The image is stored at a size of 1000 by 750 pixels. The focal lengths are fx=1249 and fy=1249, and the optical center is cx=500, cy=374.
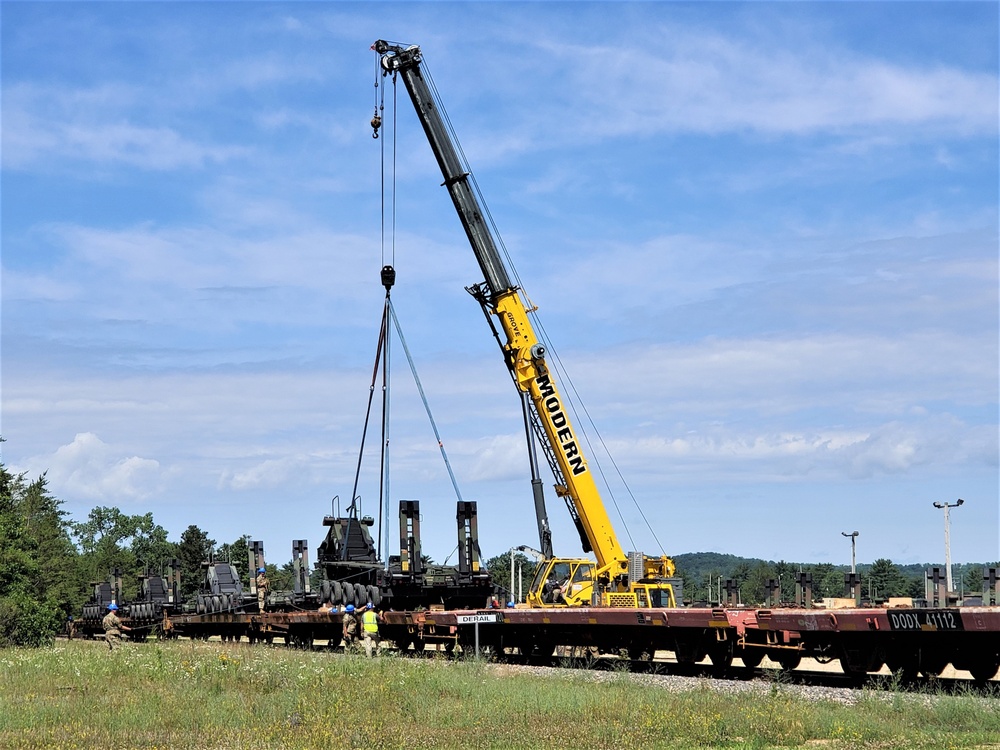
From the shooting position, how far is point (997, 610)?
60.3 feet

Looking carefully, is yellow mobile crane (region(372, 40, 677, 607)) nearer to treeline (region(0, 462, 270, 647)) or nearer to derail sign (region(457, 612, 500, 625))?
derail sign (region(457, 612, 500, 625))

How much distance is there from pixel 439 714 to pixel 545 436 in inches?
601

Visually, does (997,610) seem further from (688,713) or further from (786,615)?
(688,713)

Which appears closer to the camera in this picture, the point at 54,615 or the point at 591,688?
the point at 591,688

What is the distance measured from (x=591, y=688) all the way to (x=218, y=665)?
24.3ft

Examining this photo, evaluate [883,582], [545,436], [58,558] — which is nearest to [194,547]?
[58,558]

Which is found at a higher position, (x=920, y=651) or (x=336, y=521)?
(x=336, y=521)

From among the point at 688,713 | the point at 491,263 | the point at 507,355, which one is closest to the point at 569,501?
the point at 507,355

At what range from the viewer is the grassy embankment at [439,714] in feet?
48.3

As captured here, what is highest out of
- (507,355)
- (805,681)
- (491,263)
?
(491,263)

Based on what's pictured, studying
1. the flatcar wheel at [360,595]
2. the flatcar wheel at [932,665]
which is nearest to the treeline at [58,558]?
the flatcar wheel at [360,595]

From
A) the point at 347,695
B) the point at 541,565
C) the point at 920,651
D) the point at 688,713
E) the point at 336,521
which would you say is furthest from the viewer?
the point at 336,521

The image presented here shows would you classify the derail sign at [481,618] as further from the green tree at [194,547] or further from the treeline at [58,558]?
the green tree at [194,547]

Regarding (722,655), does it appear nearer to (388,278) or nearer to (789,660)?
(789,660)
